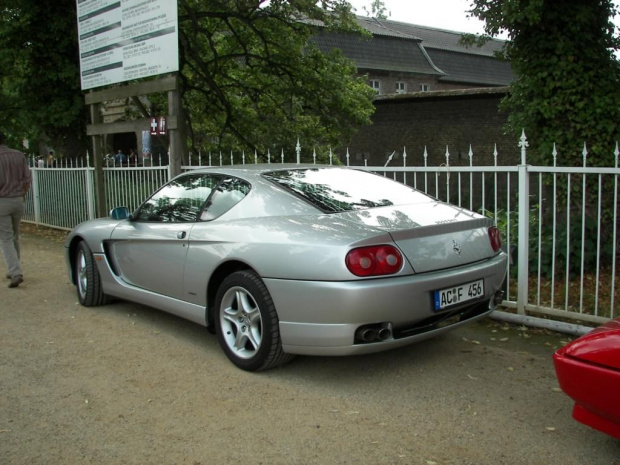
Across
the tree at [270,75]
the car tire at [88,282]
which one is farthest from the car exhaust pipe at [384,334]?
the tree at [270,75]

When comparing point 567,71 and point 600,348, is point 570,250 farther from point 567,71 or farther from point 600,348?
point 600,348

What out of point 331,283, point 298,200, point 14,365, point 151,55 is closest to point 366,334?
point 331,283

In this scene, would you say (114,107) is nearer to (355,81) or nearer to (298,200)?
(355,81)

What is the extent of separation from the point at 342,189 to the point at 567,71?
12.6 ft

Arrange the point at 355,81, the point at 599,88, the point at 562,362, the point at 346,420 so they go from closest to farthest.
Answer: the point at 562,362 < the point at 346,420 < the point at 599,88 < the point at 355,81

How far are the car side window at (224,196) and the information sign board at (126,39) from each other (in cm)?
363

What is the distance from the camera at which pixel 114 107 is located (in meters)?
21.9

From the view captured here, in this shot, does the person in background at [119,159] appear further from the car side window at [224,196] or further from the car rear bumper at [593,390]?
the car rear bumper at [593,390]

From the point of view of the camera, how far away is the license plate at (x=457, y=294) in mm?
3963

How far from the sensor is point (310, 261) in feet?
12.6

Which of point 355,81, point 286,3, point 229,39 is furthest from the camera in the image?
point 355,81

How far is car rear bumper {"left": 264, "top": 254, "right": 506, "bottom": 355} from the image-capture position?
12.1ft

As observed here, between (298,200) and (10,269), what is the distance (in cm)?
449

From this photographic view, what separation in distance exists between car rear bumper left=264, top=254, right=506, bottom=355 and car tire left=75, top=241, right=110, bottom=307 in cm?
283
